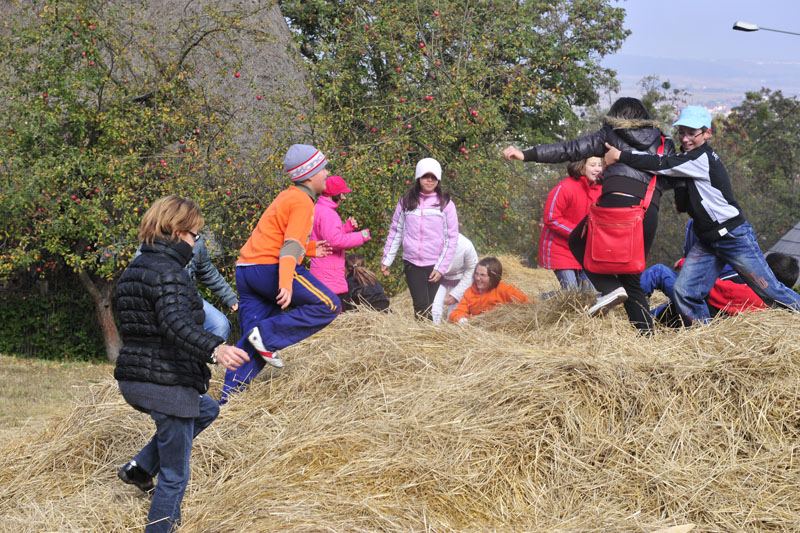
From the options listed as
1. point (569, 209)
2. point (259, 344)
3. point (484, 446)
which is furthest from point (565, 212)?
point (484, 446)

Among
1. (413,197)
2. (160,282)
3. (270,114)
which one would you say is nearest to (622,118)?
(413,197)

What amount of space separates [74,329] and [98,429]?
10052 millimetres

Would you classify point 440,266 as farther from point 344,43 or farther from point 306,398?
point 344,43

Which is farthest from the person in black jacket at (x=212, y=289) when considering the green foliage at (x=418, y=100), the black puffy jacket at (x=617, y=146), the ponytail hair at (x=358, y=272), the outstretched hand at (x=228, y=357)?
the green foliage at (x=418, y=100)

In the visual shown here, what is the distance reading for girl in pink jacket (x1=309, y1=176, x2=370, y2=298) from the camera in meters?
6.38

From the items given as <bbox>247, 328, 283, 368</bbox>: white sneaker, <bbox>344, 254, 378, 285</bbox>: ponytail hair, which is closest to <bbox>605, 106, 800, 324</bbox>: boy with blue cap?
<bbox>247, 328, 283, 368</bbox>: white sneaker

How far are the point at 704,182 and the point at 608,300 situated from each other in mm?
979

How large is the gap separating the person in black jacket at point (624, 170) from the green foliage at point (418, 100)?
13.8 ft

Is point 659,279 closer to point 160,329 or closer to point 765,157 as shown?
point 160,329

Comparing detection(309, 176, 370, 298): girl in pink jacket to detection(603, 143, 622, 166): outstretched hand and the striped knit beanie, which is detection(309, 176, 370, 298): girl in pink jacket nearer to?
the striped knit beanie

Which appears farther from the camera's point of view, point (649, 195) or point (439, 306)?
point (439, 306)

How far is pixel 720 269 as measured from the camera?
529 centimetres

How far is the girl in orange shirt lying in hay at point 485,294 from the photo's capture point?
686 centimetres

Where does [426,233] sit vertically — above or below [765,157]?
above
